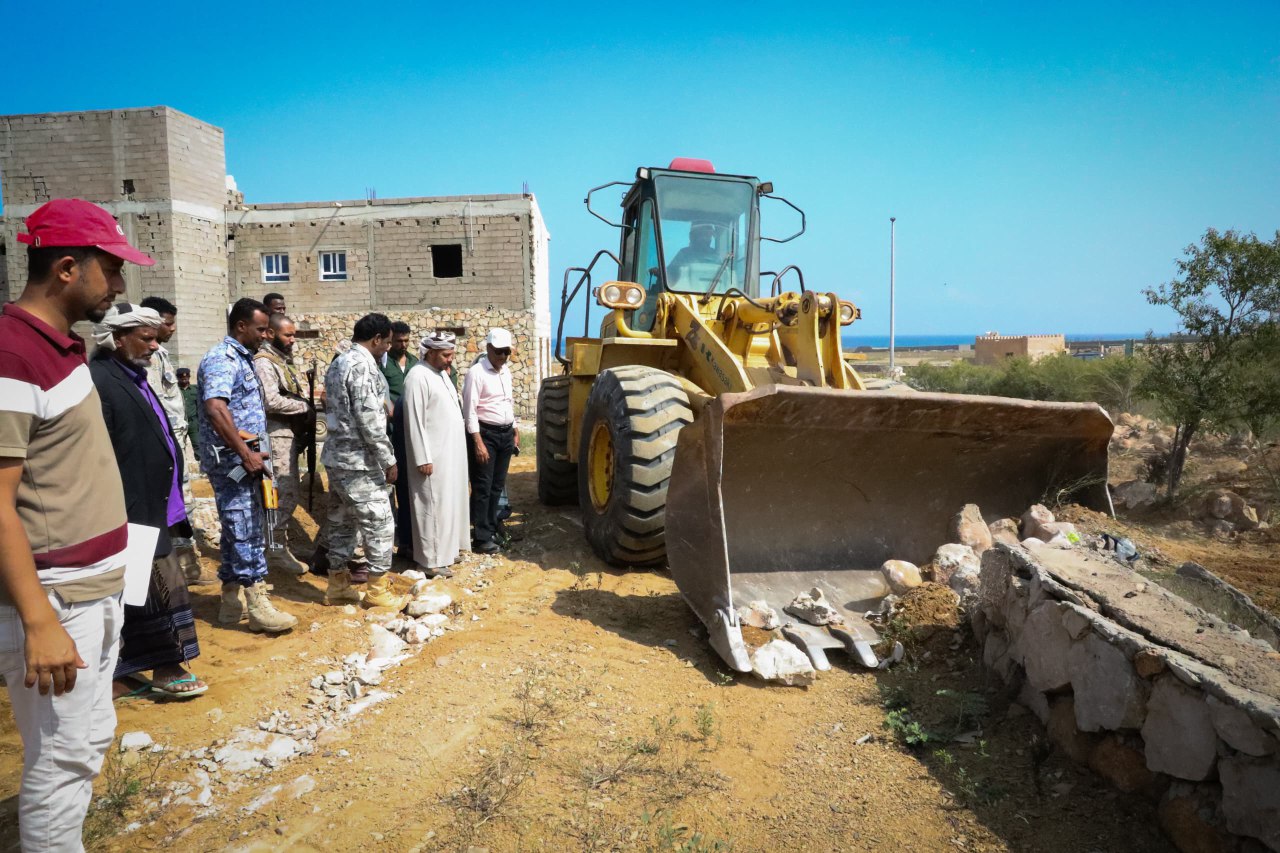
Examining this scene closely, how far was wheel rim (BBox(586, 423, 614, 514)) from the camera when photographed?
5383 millimetres

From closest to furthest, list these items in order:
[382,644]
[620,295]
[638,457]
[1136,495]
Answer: [382,644] → [638,457] → [620,295] → [1136,495]

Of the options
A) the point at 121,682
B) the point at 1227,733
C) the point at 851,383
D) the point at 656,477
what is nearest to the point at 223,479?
the point at 121,682

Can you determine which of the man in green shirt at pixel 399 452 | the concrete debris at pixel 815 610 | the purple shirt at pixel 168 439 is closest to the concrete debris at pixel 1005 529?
the concrete debris at pixel 815 610

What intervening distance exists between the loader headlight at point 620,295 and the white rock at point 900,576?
2758 mm

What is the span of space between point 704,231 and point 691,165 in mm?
607

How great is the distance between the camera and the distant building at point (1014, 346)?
26820mm

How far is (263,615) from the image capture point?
13.2 ft

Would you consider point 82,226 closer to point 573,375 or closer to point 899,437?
point 899,437

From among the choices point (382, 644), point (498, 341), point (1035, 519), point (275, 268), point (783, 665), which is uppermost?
point (275, 268)

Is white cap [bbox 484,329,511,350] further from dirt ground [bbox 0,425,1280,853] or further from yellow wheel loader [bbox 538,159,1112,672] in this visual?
dirt ground [bbox 0,425,1280,853]

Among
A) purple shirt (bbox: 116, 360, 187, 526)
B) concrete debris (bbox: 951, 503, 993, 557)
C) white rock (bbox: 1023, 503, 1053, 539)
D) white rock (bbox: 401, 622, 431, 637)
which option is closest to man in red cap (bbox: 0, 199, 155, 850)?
purple shirt (bbox: 116, 360, 187, 526)

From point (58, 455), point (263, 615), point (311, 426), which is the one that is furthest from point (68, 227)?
point (311, 426)

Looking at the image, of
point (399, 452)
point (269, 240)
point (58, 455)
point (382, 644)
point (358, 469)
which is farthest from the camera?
point (269, 240)

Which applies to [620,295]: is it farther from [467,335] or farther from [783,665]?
[467,335]
